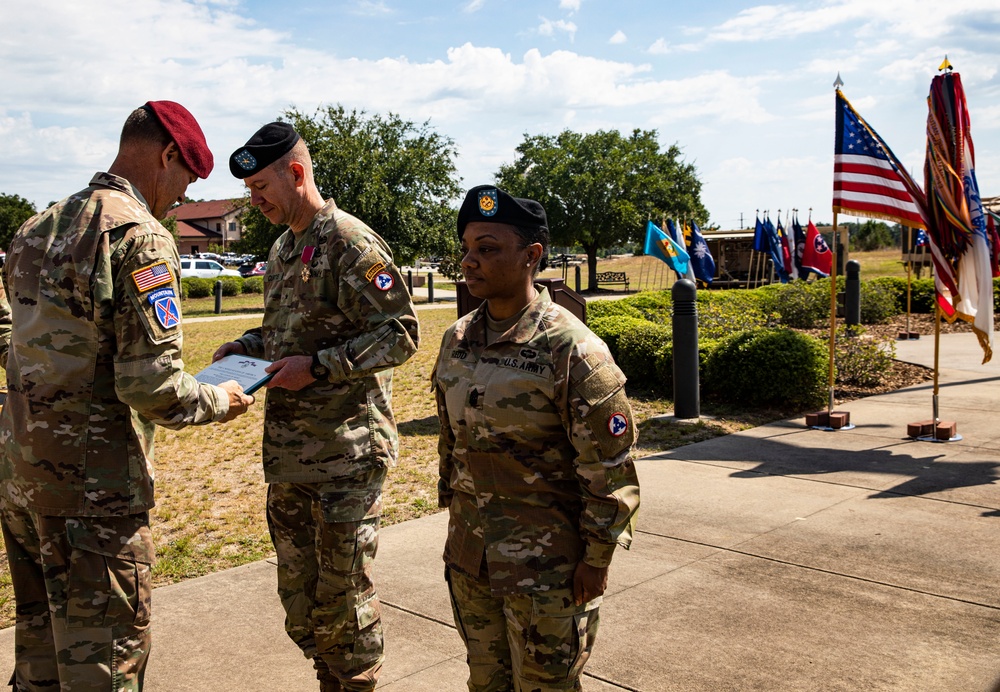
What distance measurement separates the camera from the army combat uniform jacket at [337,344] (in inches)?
132

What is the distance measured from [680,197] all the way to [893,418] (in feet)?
97.6

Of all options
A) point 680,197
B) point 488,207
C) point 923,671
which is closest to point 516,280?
point 488,207

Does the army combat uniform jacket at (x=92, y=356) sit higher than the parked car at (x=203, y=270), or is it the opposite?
the parked car at (x=203, y=270)

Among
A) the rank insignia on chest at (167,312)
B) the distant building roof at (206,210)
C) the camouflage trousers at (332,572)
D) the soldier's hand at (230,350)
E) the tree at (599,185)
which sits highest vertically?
the distant building roof at (206,210)

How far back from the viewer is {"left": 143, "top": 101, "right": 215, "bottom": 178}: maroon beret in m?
2.97

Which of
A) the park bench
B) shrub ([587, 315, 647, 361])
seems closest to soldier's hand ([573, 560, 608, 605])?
shrub ([587, 315, 647, 361])

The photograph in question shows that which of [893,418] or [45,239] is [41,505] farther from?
[893,418]

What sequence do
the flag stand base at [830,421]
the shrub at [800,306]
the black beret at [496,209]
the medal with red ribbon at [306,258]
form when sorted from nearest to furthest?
the black beret at [496,209] < the medal with red ribbon at [306,258] < the flag stand base at [830,421] < the shrub at [800,306]

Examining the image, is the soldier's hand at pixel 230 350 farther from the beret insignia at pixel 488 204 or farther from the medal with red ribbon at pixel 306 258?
the beret insignia at pixel 488 204

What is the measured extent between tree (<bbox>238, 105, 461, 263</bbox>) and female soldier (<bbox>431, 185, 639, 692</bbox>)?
23.3 m

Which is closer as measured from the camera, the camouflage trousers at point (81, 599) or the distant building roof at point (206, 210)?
the camouflage trousers at point (81, 599)

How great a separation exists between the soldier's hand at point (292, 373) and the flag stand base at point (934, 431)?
640 centimetres

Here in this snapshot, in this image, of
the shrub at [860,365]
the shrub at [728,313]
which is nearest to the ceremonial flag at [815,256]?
the shrub at [728,313]

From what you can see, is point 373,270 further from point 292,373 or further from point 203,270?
point 203,270
